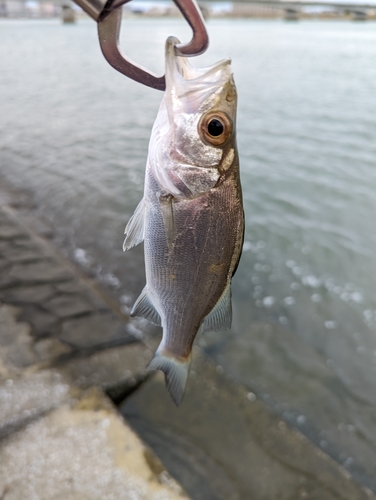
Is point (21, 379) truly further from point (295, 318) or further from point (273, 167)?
point (273, 167)

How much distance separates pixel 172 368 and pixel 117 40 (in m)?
1.28

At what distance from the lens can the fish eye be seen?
145 centimetres

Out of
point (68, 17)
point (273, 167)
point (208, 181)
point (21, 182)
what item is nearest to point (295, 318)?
point (208, 181)

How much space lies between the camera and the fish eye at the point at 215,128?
145 centimetres

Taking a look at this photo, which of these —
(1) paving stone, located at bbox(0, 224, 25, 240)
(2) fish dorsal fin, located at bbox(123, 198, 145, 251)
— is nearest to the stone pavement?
(1) paving stone, located at bbox(0, 224, 25, 240)

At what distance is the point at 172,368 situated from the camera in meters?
1.71

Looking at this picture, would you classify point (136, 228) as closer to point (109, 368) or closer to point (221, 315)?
point (221, 315)

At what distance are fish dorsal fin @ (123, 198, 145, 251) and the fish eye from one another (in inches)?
14.5

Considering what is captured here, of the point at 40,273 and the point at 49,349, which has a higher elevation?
the point at 49,349

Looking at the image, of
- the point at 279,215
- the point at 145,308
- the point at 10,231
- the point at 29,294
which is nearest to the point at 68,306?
the point at 29,294

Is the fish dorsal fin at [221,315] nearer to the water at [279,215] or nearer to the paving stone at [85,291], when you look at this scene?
the water at [279,215]

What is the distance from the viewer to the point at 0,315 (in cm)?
374

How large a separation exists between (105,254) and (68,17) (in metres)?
70.1

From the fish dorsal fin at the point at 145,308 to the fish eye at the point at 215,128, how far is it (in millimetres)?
678
